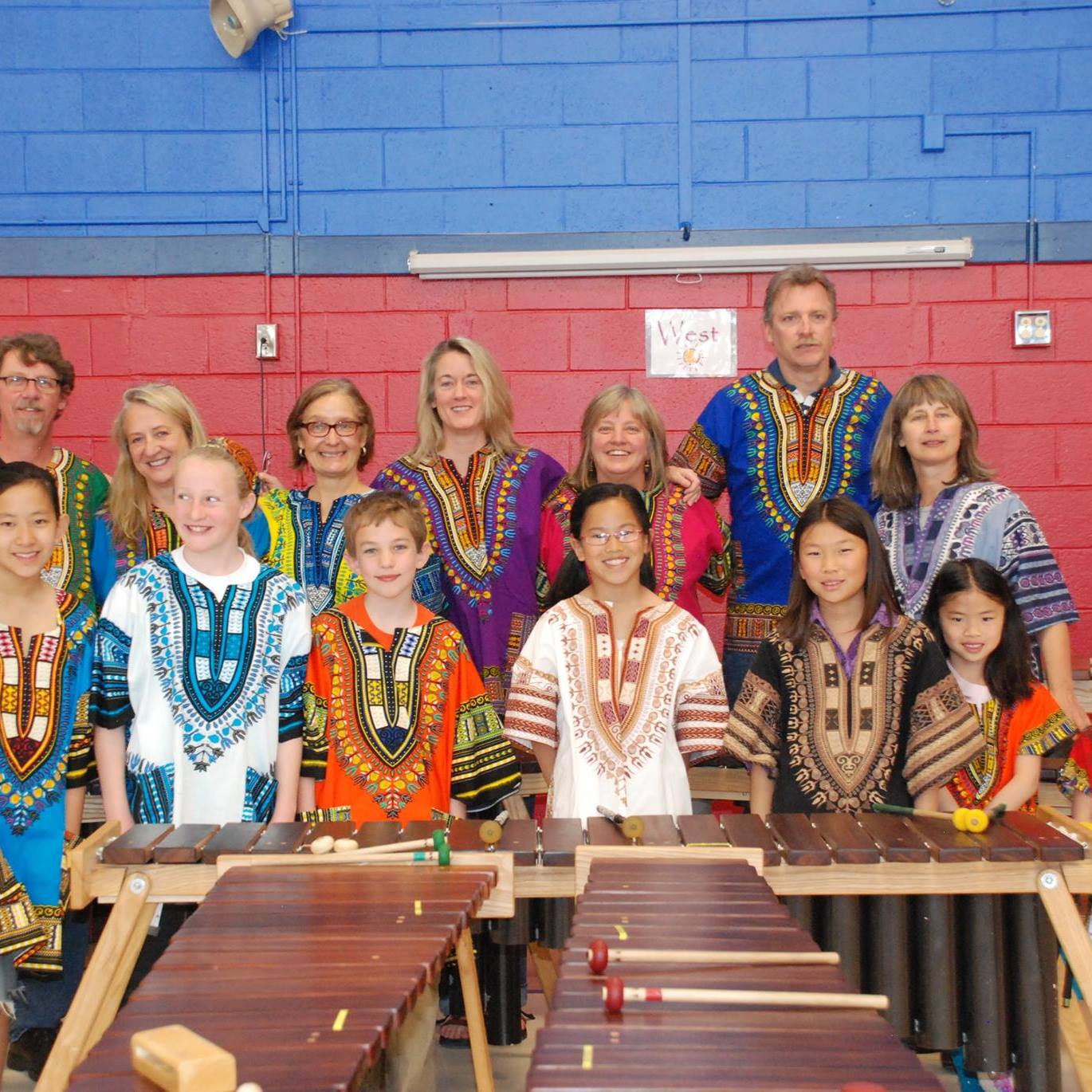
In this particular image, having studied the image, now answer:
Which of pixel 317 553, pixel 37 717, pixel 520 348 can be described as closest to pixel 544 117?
pixel 520 348

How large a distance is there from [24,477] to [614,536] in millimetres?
1620

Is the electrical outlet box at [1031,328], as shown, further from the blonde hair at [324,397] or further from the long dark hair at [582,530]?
the blonde hair at [324,397]

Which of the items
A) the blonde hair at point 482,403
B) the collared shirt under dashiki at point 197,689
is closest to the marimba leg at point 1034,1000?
the collared shirt under dashiki at point 197,689

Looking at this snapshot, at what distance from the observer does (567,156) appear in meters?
5.83

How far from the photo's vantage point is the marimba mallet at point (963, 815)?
300cm

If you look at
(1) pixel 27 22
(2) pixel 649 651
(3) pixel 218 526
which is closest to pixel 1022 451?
(2) pixel 649 651

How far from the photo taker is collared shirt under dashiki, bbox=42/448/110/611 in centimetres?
409

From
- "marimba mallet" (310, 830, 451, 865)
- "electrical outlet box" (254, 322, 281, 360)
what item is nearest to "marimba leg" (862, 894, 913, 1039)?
"marimba mallet" (310, 830, 451, 865)

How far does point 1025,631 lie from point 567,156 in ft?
10.1

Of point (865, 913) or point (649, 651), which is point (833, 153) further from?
point (865, 913)

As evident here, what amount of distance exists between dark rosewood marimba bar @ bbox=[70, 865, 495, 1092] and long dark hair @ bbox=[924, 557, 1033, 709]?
69.7 inches

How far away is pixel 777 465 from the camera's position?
439cm

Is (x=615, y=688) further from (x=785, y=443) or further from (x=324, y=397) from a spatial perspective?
(x=324, y=397)

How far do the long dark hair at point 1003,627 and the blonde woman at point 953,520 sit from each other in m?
0.16
